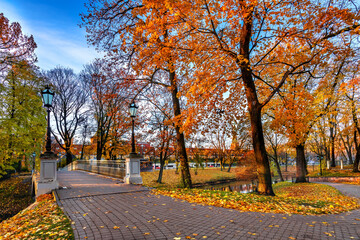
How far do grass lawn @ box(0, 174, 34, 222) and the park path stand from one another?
9405 millimetres

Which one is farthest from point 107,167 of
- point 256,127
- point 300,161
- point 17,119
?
point 300,161

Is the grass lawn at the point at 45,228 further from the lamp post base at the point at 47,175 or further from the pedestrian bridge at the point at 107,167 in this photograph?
the pedestrian bridge at the point at 107,167

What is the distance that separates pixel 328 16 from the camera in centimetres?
758

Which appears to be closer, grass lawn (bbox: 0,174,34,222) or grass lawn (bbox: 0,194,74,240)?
grass lawn (bbox: 0,194,74,240)

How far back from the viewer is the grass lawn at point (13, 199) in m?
12.3

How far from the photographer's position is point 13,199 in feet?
48.9

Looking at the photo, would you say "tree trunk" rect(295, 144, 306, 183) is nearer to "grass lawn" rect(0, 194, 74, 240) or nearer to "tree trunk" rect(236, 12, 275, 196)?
"tree trunk" rect(236, 12, 275, 196)

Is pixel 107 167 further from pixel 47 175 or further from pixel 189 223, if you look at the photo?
pixel 189 223

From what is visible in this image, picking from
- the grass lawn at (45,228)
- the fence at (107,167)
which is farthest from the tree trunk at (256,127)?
the fence at (107,167)

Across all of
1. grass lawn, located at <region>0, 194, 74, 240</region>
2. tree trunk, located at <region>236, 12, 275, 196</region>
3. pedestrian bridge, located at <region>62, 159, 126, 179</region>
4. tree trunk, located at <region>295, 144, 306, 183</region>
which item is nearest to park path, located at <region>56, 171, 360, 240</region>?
grass lawn, located at <region>0, 194, 74, 240</region>

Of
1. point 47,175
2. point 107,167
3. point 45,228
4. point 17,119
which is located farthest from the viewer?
point 107,167

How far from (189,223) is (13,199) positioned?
54.0 feet

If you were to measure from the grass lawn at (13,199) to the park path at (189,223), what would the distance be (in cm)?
940

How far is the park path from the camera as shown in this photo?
13.1 ft
